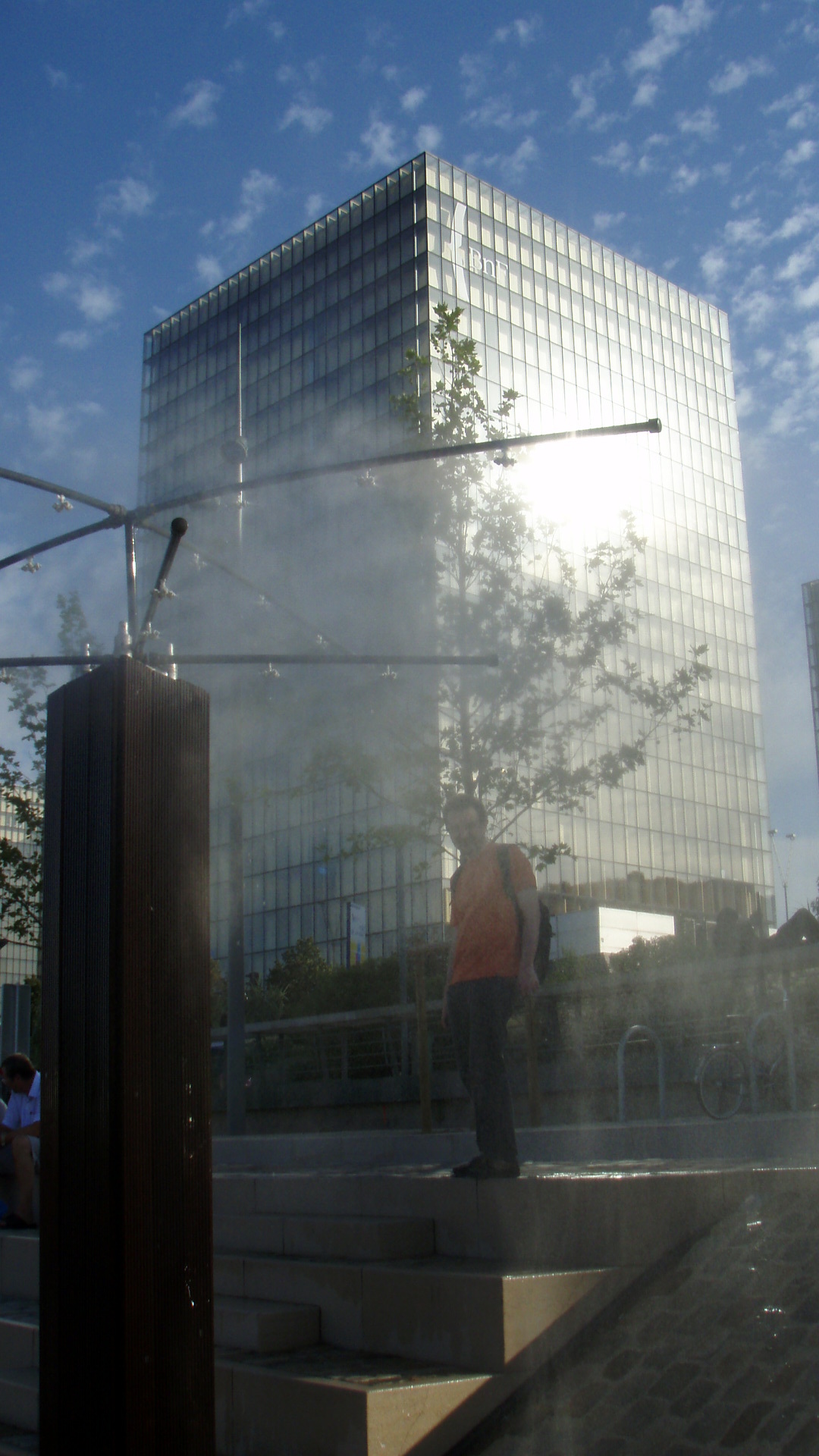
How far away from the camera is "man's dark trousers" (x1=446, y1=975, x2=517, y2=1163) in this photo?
3.49 meters

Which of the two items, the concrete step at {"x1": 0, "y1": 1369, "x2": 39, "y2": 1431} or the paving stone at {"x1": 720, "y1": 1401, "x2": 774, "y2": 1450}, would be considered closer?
the paving stone at {"x1": 720, "y1": 1401, "x2": 774, "y2": 1450}

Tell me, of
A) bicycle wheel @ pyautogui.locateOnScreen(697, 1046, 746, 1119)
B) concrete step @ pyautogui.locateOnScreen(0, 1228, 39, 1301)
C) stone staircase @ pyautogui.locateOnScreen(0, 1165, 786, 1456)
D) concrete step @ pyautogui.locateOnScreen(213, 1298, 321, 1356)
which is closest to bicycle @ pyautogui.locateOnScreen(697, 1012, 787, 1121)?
bicycle wheel @ pyautogui.locateOnScreen(697, 1046, 746, 1119)

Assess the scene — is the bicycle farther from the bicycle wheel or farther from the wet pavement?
the wet pavement

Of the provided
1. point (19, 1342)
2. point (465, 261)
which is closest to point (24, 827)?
point (19, 1342)

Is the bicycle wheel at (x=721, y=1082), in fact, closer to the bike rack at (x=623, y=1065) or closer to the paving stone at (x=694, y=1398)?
the bike rack at (x=623, y=1065)

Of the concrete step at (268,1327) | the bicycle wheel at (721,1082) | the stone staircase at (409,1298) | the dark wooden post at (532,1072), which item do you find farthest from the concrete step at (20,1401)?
the bicycle wheel at (721,1082)

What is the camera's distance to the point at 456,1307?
2.87m

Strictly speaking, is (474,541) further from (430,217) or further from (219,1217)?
(430,217)

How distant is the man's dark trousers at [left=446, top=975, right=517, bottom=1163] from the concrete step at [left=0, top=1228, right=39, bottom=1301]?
68.6 inches

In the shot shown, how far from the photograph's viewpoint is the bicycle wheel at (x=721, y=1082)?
6465mm

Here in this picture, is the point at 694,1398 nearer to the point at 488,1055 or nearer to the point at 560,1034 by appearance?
the point at 488,1055

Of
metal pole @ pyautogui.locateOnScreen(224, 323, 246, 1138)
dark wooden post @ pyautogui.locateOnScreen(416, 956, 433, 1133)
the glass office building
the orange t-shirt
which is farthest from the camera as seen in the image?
the glass office building

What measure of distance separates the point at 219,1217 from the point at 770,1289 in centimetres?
183

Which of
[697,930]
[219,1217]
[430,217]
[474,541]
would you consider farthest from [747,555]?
[219,1217]
